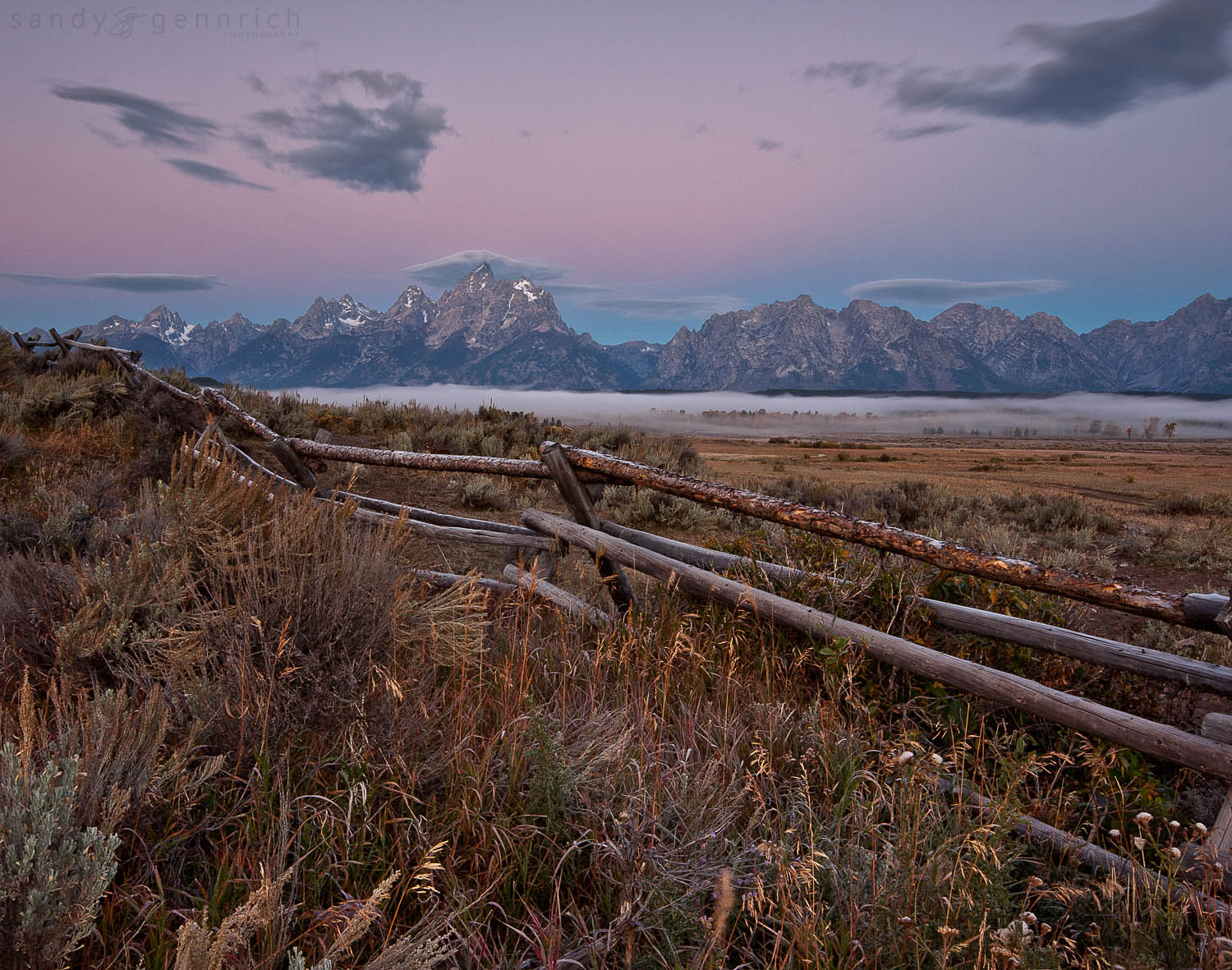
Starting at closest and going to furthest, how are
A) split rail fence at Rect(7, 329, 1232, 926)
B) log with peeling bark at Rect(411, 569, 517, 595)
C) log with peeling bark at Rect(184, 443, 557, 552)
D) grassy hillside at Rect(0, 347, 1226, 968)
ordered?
grassy hillside at Rect(0, 347, 1226, 968) → split rail fence at Rect(7, 329, 1232, 926) → log with peeling bark at Rect(411, 569, 517, 595) → log with peeling bark at Rect(184, 443, 557, 552)

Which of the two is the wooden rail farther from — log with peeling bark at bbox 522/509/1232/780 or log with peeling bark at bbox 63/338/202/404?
log with peeling bark at bbox 63/338/202/404

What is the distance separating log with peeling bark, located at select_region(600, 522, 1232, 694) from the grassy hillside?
0.18 metres

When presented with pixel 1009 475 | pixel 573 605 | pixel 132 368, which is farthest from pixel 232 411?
pixel 1009 475

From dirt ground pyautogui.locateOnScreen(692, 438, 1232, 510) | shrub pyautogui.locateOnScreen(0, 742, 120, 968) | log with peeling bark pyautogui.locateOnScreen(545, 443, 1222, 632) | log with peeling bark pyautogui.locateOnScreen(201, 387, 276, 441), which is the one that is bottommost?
dirt ground pyautogui.locateOnScreen(692, 438, 1232, 510)

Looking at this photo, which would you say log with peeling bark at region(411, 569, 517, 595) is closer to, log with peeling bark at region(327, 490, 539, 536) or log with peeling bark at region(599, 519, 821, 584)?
log with peeling bark at region(327, 490, 539, 536)

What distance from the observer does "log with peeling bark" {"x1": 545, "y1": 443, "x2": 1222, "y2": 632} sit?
3.06 m

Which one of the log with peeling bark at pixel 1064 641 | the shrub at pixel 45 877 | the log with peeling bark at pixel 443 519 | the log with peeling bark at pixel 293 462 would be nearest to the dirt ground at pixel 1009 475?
the log with peeling bark at pixel 443 519

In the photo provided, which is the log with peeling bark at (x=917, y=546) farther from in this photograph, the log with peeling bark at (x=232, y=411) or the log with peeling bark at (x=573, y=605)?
the log with peeling bark at (x=232, y=411)

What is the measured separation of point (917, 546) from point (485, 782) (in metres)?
2.71

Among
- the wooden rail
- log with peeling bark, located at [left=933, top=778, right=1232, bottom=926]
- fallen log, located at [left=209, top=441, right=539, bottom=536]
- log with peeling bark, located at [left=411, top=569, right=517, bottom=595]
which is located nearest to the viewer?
log with peeling bark, located at [left=933, top=778, right=1232, bottom=926]

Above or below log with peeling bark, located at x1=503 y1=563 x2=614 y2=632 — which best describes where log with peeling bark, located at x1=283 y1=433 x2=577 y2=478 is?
above

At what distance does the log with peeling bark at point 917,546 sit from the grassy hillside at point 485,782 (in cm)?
33

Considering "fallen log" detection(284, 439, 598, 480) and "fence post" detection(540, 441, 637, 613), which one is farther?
"fallen log" detection(284, 439, 598, 480)

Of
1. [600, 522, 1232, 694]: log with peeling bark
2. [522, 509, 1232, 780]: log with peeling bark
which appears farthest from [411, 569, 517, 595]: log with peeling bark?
[600, 522, 1232, 694]: log with peeling bark
